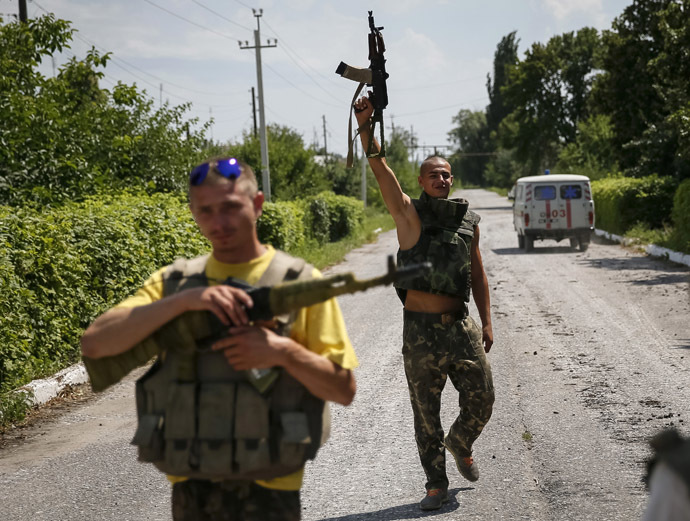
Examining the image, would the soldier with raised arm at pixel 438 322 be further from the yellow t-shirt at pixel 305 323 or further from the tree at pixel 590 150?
the tree at pixel 590 150

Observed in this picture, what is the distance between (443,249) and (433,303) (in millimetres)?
310

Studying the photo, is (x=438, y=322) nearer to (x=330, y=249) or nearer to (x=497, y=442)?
(x=497, y=442)

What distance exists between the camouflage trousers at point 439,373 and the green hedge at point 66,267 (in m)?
3.97

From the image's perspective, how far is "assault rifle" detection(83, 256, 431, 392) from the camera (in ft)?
7.42

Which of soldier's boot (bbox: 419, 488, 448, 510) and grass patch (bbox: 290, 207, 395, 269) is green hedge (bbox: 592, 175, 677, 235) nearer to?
grass patch (bbox: 290, 207, 395, 269)

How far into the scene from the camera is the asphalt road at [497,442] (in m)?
5.05

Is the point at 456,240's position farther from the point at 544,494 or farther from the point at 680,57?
the point at 680,57

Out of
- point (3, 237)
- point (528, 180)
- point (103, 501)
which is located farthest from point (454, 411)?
point (528, 180)

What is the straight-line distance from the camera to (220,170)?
94.6 inches

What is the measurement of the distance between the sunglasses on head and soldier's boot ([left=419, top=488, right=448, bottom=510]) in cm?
303

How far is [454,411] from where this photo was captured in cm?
708

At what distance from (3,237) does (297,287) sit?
608 centimetres

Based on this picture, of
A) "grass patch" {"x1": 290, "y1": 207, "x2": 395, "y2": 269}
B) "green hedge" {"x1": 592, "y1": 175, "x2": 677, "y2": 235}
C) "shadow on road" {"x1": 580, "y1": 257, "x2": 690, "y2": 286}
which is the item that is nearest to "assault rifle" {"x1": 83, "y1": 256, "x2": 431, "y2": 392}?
"shadow on road" {"x1": 580, "y1": 257, "x2": 690, "y2": 286}

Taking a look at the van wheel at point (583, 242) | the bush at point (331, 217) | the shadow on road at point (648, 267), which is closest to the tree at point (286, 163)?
the bush at point (331, 217)
